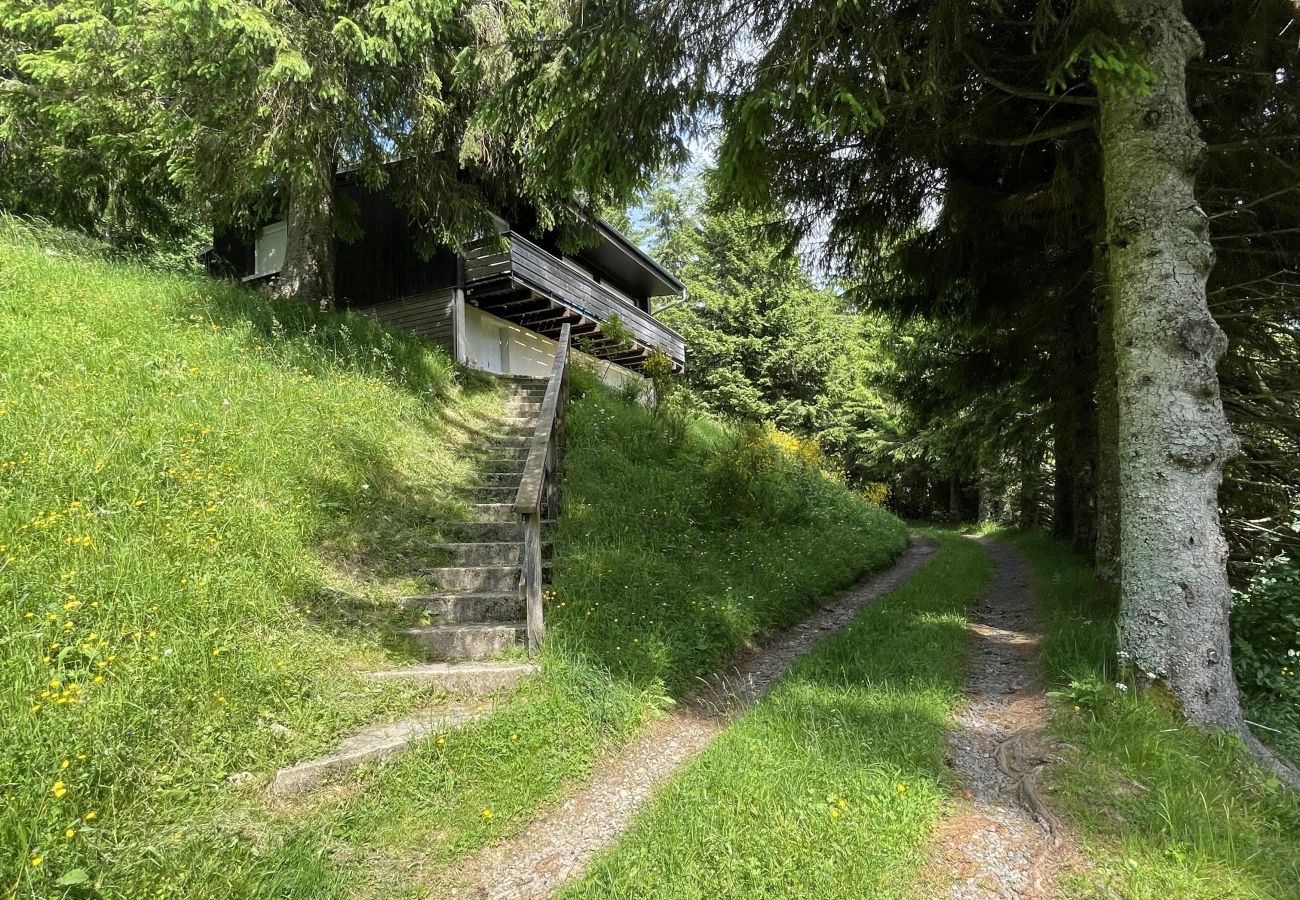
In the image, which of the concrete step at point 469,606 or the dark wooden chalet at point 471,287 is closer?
the concrete step at point 469,606

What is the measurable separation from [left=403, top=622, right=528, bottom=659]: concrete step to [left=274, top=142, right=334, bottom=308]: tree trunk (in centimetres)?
676

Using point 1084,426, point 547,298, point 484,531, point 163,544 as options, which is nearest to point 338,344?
point 484,531

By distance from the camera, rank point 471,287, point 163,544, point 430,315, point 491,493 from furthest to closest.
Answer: point 430,315 < point 471,287 < point 491,493 < point 163,544

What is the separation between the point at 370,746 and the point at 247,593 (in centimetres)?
128

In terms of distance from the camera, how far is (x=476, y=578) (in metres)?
4.84

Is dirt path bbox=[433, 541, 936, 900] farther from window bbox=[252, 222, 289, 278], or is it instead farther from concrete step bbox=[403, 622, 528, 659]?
window bbox=[252, 222, 289, 278]

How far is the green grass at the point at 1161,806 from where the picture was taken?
2256mm

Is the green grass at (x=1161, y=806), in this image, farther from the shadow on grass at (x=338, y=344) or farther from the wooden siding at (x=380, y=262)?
the wooden siding at (x=380, y=262)

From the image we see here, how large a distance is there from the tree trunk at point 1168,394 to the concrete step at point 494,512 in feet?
15.9

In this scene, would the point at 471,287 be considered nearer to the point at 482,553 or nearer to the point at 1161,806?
the point at 482,553

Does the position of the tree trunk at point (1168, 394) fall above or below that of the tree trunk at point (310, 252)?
below

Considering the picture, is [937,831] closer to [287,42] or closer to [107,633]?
[107,633]

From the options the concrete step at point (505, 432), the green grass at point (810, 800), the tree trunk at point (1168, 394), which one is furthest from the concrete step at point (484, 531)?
the tree trunk at point (1168, 394)

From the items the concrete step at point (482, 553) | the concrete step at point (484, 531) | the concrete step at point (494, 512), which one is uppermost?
the concrete step at point (494, 512)
